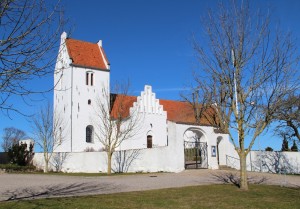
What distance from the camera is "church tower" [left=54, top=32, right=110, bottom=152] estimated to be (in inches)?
1665

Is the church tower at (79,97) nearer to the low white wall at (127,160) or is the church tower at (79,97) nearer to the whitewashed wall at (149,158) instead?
the low white wall at (127,160)

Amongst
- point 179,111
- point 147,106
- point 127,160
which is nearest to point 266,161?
point 127,160

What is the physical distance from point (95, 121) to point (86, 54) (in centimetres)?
978

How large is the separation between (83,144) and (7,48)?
36634mm

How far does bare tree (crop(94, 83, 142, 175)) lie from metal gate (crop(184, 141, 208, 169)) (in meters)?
7.43

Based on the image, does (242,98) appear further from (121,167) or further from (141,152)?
(121,167)

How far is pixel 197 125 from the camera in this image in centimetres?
2852

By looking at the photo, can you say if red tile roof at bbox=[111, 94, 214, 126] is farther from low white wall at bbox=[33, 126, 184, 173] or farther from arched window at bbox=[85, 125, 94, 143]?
low white wall at bbox=[33, 126, 184, 173]

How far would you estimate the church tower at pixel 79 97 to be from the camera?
4228 cm

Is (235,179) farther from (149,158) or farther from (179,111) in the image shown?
(179,111)

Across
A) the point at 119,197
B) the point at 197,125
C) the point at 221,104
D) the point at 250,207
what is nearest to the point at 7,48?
the point at 119,197

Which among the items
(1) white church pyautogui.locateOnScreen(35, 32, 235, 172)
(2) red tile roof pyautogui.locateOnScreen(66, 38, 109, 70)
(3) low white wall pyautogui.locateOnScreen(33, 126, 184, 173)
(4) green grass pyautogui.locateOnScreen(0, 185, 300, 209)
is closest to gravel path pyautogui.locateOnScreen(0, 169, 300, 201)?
(4) green grass pyautogui.locateOnScreen(0, 185, 300, 209)

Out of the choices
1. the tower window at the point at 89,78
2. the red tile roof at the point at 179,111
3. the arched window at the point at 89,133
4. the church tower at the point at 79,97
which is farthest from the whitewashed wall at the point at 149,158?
the red tile roof at the point at 179,111

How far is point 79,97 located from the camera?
43688 millimetres
